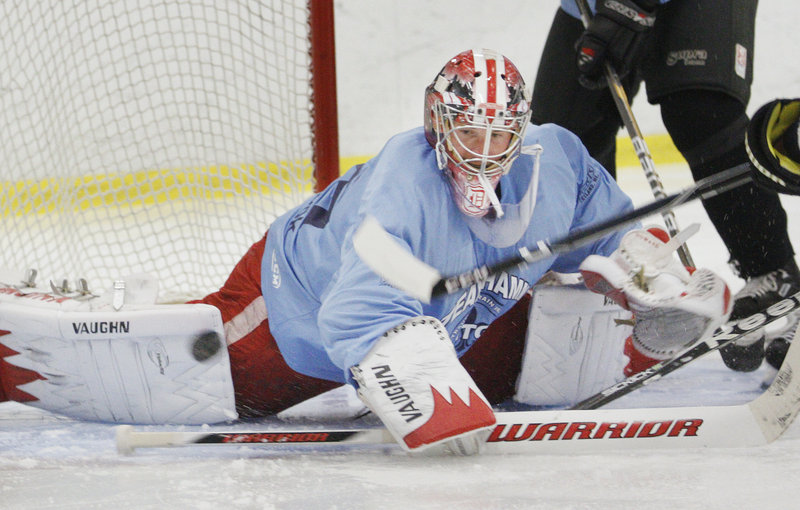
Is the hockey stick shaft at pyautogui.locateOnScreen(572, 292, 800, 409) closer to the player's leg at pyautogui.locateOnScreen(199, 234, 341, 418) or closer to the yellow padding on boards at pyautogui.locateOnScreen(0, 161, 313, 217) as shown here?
the player's leg at pyautogui.locateOnScreen(199, 234, 341, 418)

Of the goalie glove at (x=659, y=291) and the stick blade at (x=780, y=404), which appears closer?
the stick blade at (x=780, y=404)

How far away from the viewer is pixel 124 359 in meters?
1.96

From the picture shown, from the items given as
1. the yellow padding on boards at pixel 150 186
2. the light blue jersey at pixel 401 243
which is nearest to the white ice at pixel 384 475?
the light blue jersey at pixel 401 243

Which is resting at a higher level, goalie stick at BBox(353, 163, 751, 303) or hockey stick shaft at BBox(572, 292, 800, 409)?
goalie stick at BBox(353, 163, 751, 303)

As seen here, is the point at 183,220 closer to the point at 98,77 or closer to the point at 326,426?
the point at 98,77

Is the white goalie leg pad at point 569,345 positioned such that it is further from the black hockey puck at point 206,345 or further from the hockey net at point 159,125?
the hockey net at point 159,125

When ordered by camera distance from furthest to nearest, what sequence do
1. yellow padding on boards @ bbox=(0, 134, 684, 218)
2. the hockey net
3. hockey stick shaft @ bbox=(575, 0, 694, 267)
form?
yellow padding on boards @ bbox=(0, 134, 684, 218) → the hockey net → hockey stick shaft @ bbox=(575, 0, 694, 267)

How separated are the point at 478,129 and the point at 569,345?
0.56m

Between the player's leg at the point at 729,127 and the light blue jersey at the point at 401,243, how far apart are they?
318 mm

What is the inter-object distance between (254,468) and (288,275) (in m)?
0.48

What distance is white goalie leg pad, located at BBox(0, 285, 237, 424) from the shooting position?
1.93 m

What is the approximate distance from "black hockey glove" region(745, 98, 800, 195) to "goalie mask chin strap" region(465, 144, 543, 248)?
1.21ft

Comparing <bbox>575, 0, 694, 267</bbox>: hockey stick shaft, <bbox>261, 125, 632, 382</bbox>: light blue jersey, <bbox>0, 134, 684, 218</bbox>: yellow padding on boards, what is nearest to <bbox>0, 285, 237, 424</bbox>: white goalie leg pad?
<bbox>261, 125, 632, 382</bbox>: light blue jersey

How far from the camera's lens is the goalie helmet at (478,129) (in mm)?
1658
